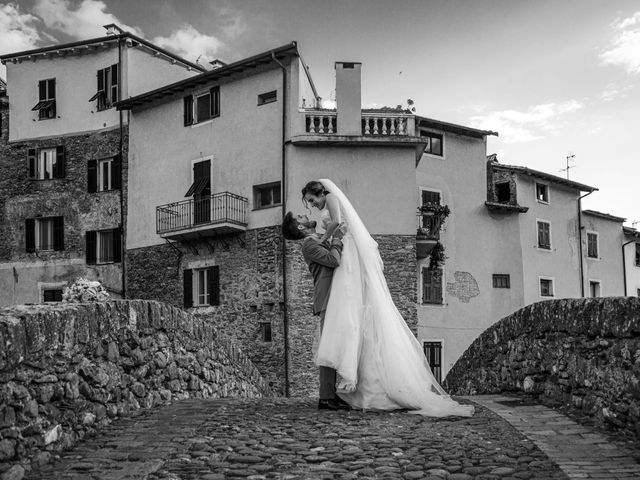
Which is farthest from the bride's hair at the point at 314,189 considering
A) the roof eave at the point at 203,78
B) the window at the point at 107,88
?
the window at the point at 107,88

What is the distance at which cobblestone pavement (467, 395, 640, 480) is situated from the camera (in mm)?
4555

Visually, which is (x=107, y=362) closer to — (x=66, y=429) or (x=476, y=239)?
(x=66, y=429)

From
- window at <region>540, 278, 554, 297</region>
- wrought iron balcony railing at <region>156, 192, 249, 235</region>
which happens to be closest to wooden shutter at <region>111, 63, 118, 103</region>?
wrought iron balcony railing at <region>156, 192, 249, 235</region>

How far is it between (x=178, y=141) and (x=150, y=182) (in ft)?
6.21

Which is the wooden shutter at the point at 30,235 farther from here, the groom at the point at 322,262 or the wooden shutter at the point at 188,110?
the groom at the point at 322,262

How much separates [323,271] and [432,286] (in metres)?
20.0

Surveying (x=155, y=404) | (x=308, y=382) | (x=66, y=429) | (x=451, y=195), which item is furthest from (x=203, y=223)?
(x=66, y=429)

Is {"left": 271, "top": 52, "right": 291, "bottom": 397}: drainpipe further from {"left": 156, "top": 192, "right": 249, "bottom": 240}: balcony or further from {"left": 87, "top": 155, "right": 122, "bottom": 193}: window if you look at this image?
{"left": 87, "top": 155, "right": 122, "bottom": 193}: window

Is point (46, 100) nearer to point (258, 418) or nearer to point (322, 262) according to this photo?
point (322, 262)

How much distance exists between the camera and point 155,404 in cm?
723

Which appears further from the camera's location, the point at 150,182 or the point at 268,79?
the point at 150,182

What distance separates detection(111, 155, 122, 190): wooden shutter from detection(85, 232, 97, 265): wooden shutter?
205 centimetres

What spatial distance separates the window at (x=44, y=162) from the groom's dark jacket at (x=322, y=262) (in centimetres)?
2381

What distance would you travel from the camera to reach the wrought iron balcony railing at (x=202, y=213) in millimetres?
23666
